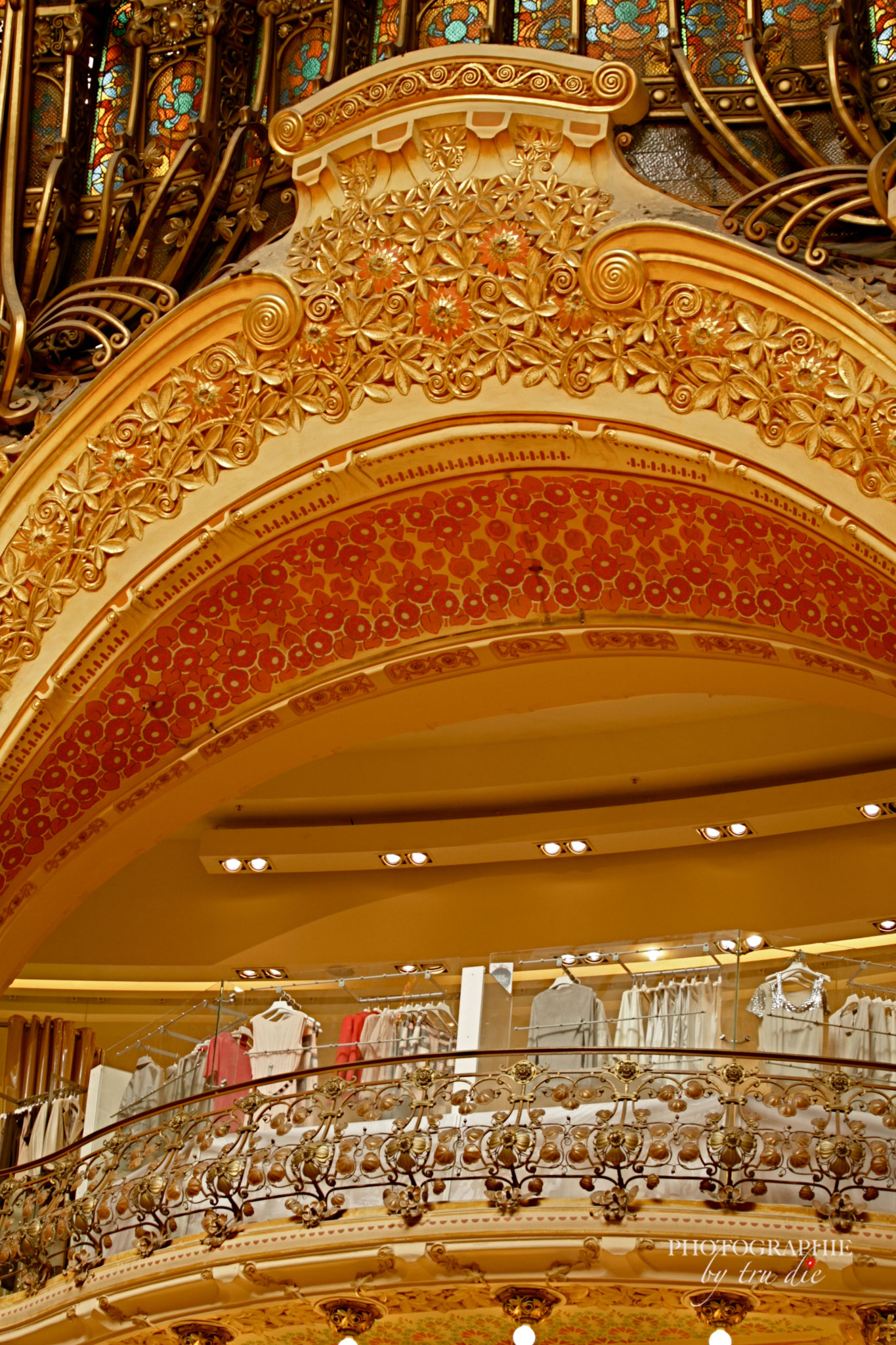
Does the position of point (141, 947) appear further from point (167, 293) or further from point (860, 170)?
point (860, 170)

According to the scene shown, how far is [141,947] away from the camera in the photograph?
45.5 feet

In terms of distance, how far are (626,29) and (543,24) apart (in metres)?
0.46

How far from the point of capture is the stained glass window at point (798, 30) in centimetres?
991

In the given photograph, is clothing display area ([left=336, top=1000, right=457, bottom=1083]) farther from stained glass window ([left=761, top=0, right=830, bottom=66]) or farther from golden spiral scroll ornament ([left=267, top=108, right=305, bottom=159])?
stained glass window ([left=761, top=0, right=830, bottom=66])

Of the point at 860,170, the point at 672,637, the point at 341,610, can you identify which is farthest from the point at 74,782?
the point at 860,170

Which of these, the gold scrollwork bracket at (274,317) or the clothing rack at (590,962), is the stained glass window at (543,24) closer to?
the gold scrollwork bracket at (274,317)

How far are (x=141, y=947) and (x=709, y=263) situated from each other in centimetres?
683

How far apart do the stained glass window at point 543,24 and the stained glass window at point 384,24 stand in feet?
2.27

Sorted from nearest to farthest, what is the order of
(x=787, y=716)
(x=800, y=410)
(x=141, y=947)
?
(x=800, y=410) → (x=787, y=716) → (x=141, y=947)

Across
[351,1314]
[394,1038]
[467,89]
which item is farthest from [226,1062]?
[467,89]

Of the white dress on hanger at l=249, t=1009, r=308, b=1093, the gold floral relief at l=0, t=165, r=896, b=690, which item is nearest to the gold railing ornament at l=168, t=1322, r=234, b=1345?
the white dress on hanger at l=249, t=1009, r=308, b=1093

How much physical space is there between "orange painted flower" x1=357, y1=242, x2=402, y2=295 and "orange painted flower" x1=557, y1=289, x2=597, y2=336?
0.87 metres

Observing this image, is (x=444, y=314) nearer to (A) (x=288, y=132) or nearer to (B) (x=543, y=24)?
(A) (x=288, y=132)

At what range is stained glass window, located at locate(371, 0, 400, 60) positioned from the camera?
10.8 metres
